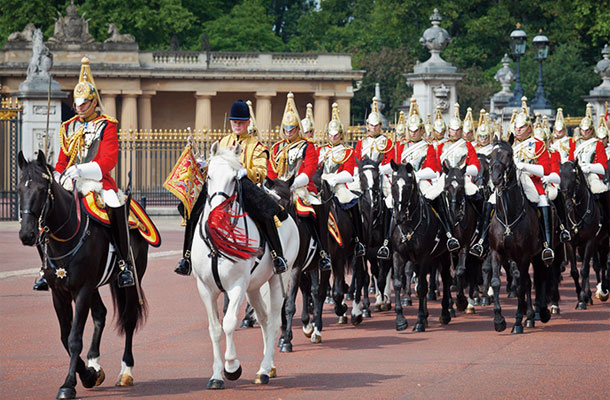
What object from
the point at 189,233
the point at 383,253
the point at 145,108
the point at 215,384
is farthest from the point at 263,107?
the point at 215,384

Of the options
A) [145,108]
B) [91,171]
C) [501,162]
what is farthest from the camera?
[145,108]

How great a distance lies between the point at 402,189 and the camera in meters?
13.5

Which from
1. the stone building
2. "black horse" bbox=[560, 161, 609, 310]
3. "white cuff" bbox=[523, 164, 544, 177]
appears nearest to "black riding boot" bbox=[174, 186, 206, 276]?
"white cuff" bbox=[523, 164, 544, 177]

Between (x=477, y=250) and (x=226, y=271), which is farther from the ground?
(x=477, y=250)

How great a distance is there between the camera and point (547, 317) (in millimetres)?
13852

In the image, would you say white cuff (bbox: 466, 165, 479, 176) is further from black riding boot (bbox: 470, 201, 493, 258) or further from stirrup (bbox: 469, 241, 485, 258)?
stirrup (bbox: 469, 241, 485, 258)

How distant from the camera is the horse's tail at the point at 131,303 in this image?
34.3 feet

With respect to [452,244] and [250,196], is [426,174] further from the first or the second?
[250,196]

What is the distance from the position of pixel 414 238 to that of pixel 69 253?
519 centimetres

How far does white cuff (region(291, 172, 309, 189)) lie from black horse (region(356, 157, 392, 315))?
109 inches

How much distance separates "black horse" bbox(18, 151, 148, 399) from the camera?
9.29 m

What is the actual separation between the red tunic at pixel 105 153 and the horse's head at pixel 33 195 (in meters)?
0.86

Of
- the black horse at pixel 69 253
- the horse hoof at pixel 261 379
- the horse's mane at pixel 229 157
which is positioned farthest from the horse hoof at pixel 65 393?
the horse's mane at pixel 229 157

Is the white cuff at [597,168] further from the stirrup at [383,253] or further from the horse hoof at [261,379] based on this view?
the horse hoof at [261,379]
